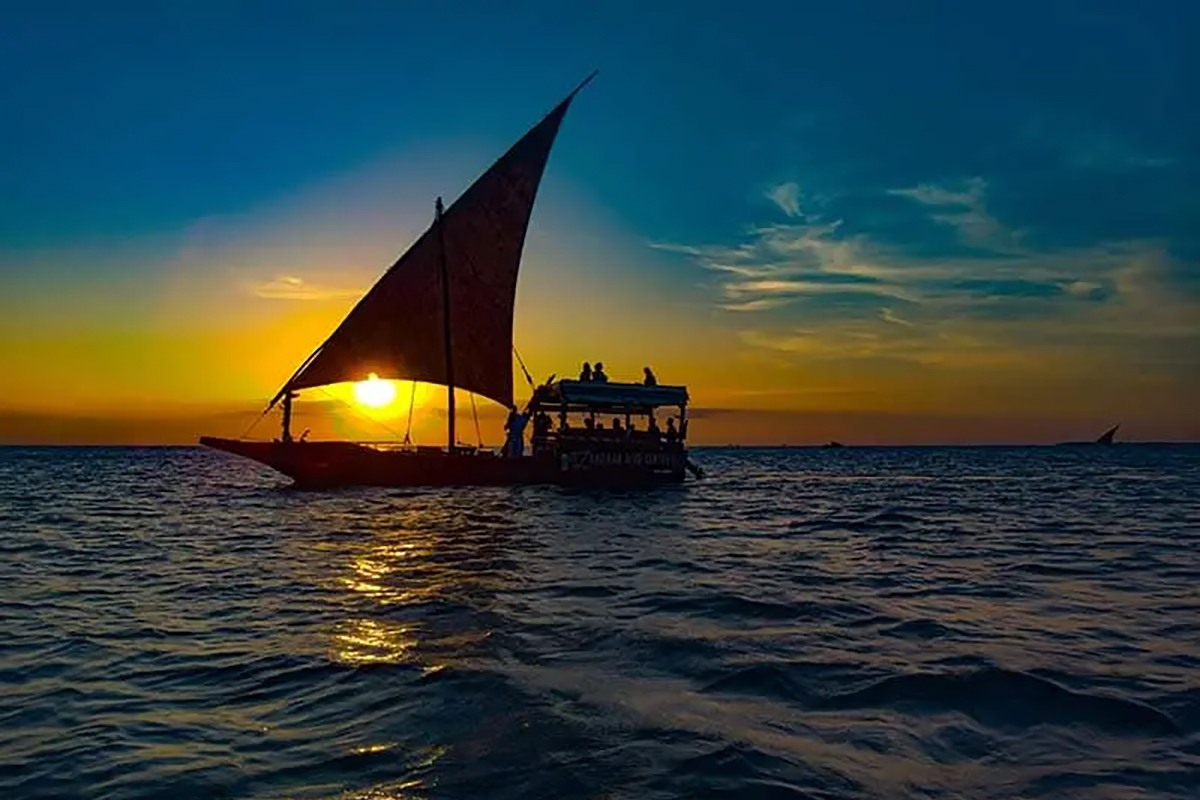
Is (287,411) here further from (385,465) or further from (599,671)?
(599,671)

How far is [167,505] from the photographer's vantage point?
3666cm

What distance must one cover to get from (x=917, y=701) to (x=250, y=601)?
947 centimetres

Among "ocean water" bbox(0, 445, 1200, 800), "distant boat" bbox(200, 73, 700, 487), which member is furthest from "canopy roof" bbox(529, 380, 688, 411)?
"ocean water" bbox(0, 445, 1200, 800)

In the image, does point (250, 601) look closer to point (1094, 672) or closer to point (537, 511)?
point (1094, 672)

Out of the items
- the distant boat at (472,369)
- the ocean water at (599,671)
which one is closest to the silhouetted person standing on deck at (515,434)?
the distant boat at (472,369)

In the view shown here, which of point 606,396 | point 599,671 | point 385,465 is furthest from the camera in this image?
point 606,396

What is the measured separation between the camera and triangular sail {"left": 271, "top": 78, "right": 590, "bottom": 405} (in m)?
38.4

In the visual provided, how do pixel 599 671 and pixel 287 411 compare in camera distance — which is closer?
pixel 599 671

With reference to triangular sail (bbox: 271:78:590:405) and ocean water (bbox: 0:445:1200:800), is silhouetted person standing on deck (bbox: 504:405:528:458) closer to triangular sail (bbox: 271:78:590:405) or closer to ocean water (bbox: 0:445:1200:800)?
triangular sail (bbox: 271:78:590:405)

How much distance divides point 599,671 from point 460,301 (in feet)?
109

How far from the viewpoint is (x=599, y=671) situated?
8.77 metres

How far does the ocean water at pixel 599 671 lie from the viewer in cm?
611

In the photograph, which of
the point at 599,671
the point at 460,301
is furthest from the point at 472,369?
the point at 599,671

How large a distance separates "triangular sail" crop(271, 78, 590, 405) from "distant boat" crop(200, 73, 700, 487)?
48mm
